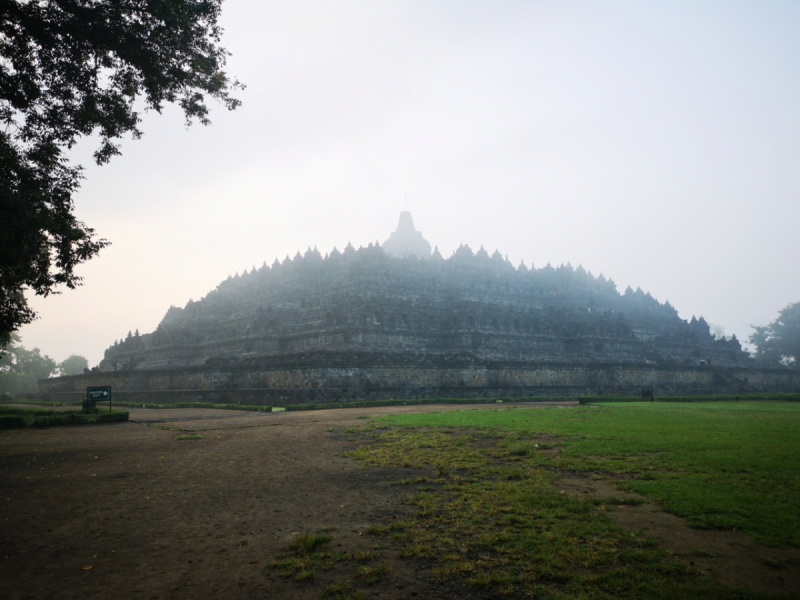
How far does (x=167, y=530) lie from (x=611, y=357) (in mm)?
45814

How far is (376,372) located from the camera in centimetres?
2983

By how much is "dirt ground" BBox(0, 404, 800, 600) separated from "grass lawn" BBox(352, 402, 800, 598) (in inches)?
13.0

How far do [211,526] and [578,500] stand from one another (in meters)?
4.70

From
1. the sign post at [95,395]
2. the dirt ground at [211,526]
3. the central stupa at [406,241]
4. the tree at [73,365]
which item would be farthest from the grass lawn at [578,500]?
the tree at [73,365]

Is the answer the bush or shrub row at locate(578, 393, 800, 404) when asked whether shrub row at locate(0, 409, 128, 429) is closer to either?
the bush

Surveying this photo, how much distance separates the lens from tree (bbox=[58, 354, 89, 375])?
89500mm

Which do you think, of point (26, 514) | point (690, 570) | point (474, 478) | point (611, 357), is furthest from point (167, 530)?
point (611, 357)

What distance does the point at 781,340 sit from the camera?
7306 cm

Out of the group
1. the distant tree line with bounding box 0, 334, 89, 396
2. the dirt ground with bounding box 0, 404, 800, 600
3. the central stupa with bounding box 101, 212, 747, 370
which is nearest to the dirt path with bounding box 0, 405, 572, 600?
the dirt ground with bounding box 0, 404, 800, 600

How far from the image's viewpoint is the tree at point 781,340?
71312mm

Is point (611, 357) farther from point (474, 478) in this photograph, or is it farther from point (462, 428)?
point (474, 478)

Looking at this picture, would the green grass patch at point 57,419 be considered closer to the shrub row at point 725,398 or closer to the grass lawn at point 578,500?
the grass lawn at point 578,500

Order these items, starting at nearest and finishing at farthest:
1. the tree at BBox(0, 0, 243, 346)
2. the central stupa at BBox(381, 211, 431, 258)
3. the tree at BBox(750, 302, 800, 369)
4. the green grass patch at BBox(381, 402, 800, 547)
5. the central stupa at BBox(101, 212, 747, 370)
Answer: the green grass patch at BBox(381, 402, 800, 547) → the tree at BBox(0, 0, 243, 346) → the central stupa at BBox(101, 212, 747, 370) → the central stupa at BBox(381, 211, 431, 258) → the tree at BBox(750, 302, 800, 369)

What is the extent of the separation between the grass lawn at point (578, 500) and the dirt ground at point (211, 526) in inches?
13.0
